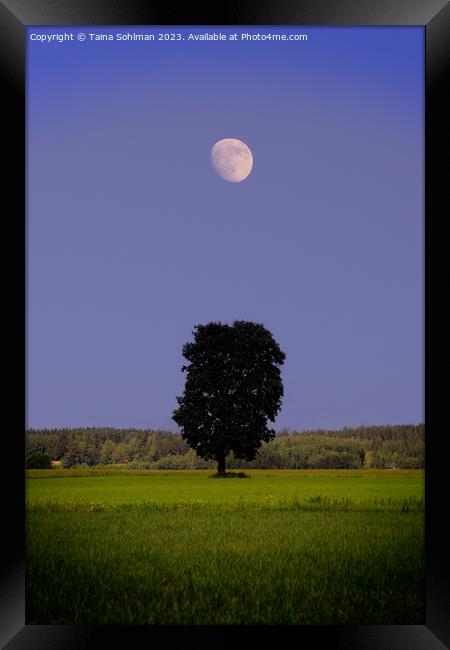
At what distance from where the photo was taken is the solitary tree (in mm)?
10875

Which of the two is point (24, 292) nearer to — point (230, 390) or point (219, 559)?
point (219, 559)

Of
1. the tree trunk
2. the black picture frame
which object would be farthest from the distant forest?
the black picture frame

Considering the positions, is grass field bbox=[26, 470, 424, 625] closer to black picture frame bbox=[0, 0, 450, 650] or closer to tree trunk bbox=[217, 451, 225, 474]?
black picture frame bbox=[0, 0, 450, 650]

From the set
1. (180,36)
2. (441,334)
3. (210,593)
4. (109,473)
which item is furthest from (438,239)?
(109,473)

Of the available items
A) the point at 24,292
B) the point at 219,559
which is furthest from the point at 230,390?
the point at 24,292

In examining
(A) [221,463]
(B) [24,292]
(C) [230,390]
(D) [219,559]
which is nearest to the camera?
(B) [24,292]

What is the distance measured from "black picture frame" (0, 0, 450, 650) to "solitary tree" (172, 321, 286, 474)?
180 inches

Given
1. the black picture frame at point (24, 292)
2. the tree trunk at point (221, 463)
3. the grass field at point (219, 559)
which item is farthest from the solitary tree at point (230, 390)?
the black picture frame at point (24, 292)

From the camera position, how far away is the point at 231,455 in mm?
11109

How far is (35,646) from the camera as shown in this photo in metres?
4.59

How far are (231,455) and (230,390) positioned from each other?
156 inches

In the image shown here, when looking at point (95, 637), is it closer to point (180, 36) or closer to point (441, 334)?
point (441, 334)

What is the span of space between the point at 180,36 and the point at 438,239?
282 cm

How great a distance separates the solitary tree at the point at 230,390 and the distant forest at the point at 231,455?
366mm
